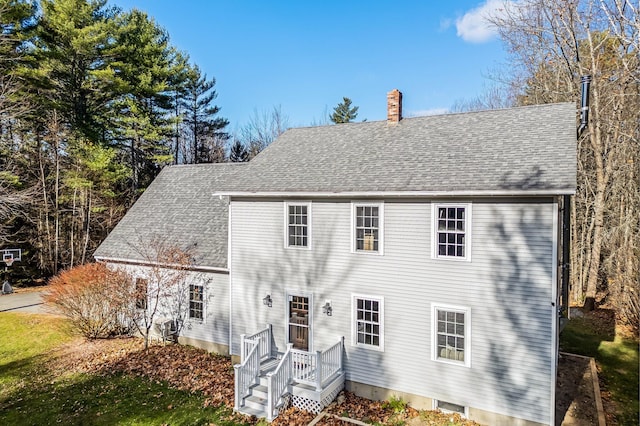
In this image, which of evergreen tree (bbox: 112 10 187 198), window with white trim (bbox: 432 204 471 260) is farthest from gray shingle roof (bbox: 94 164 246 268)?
evergreen tree (bbox: 112 10 187 198)

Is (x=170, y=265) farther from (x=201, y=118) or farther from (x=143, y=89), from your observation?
(x=201, y=118)

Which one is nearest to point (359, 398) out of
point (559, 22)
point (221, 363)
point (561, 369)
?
point (221, 363)

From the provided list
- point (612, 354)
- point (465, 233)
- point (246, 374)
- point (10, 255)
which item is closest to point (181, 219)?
point (246, 374)

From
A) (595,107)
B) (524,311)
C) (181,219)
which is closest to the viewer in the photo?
(524,311)

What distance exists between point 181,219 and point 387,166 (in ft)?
30.9

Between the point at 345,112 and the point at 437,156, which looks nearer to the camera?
the point at 437,156

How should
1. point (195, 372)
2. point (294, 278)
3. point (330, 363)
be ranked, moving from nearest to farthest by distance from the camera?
point (330, 363), point (294, 278), point (195, 372)

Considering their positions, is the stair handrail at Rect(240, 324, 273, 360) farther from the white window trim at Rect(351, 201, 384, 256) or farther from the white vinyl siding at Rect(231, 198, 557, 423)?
the white window trim at Rect(351, 201, 384, 256)

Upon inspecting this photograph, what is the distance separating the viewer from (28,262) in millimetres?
23578

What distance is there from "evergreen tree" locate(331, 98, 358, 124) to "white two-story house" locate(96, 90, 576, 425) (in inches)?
1212

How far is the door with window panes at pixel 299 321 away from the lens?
1108cm

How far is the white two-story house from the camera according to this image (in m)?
8.32

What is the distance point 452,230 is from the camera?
9.03 metres

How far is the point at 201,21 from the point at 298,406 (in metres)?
22.1
